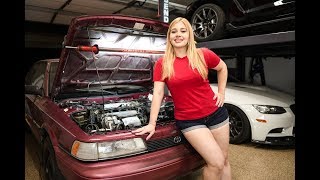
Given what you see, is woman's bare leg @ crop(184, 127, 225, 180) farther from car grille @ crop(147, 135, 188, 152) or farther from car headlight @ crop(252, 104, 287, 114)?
car headlight @ crop(252, 104, 287, 114)

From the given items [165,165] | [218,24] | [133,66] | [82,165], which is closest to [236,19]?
[218,24]

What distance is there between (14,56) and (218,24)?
3.55 metres

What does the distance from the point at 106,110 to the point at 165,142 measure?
92 centimetres

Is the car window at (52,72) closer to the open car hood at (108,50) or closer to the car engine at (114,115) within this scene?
the open car hood at (108,50)

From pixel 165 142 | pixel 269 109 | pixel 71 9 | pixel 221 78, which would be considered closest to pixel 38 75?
pixel 165 142

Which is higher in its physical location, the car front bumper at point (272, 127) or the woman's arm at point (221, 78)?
the woman's arm at point (221, 78)

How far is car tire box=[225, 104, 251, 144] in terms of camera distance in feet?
12.7

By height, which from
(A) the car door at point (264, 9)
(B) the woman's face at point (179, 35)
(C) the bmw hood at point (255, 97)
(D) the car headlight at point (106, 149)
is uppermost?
(A) the car door at point (264, 9)

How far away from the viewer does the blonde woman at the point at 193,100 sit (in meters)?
1.96

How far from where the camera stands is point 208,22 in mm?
4387

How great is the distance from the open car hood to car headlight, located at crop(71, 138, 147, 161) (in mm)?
951

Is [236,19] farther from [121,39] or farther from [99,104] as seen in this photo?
[99,104]

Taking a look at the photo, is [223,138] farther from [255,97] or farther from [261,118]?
[255,97]

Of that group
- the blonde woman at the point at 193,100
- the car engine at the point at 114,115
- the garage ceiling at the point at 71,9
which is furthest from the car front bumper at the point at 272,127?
the garage ceiling at the point at 71,9
